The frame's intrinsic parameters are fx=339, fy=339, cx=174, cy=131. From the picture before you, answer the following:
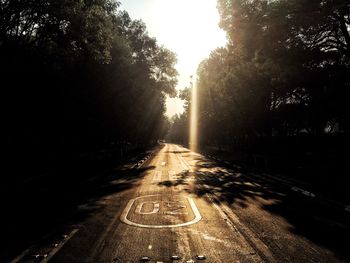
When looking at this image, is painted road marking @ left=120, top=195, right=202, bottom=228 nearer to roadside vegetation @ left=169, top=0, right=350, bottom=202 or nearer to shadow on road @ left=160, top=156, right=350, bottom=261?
shadow on road @ left=160, top=156, right=350, bottom=261

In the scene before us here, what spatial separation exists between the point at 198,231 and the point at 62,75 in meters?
17.5

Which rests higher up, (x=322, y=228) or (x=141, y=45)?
(x=141, y=45)

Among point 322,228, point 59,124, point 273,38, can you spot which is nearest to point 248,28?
point 273,38

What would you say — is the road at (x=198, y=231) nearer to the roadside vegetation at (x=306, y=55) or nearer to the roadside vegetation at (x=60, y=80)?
the roadside vegetation at (x=306, y=55)

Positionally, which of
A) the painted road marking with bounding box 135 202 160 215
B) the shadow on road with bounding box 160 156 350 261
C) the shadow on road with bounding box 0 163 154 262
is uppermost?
the shadow on road with bounding box 160 156 350 261

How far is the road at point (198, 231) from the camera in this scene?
19.5 feet

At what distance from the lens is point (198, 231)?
7.51m

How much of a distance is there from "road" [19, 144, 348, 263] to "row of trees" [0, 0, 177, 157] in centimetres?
796

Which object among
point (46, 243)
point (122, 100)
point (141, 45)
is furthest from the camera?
point (141, 45)

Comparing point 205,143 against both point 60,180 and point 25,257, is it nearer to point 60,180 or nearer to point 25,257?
point 60,180

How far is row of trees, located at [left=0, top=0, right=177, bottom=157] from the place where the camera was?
595 inches

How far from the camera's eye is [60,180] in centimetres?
1770

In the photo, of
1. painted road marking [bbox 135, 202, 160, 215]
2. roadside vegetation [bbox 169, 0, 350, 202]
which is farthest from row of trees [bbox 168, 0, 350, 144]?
painted road marking [bbox 135, 202, 160, 215]

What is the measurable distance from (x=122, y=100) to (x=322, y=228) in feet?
90.1
